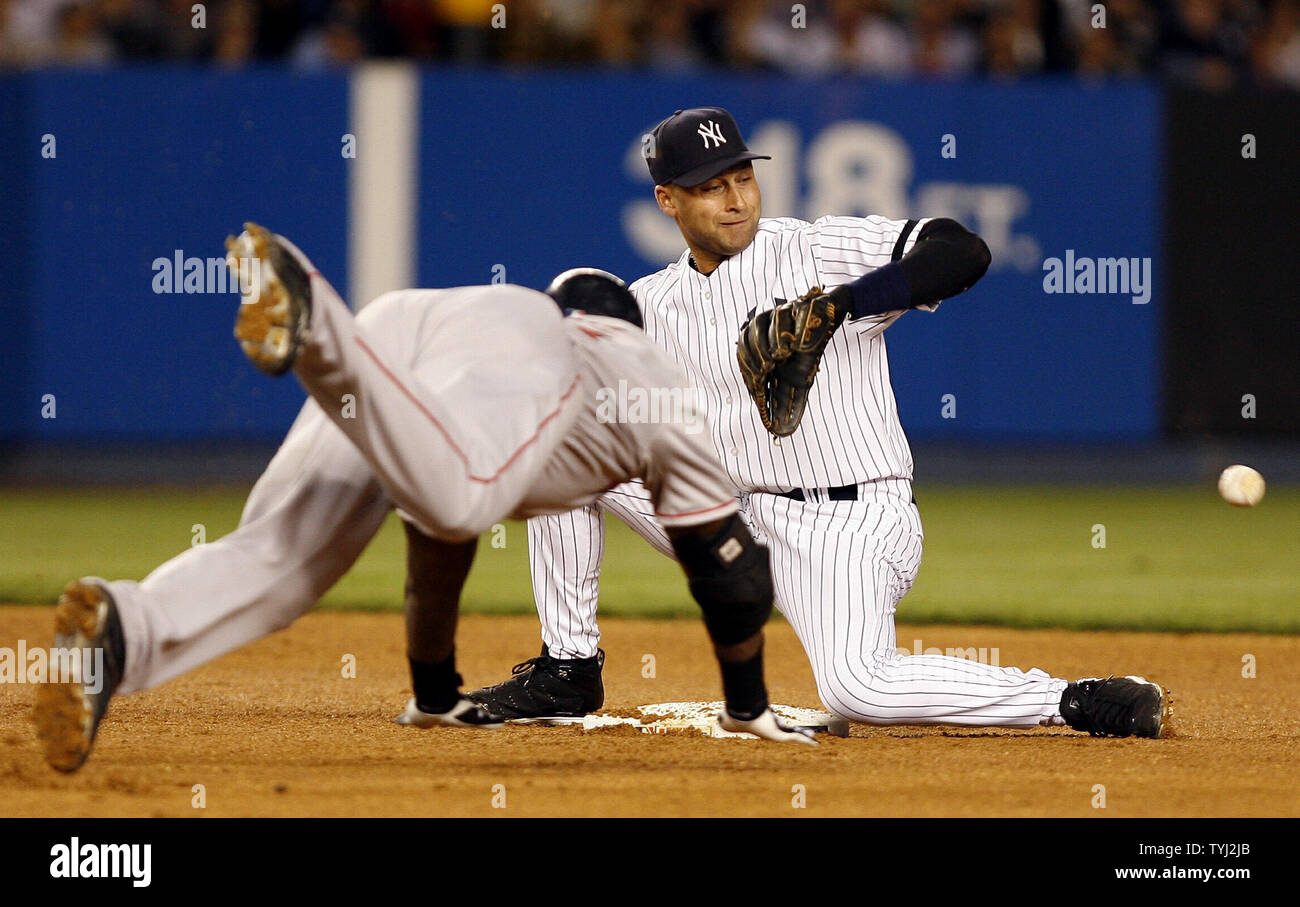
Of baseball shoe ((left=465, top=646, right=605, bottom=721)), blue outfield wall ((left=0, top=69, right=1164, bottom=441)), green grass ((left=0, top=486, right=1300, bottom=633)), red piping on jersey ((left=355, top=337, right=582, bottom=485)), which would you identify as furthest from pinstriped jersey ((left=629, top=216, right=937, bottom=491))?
blue outfield wall ((left=0, top=69, right=1164, bottom=441))

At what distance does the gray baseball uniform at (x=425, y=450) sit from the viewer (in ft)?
9.64

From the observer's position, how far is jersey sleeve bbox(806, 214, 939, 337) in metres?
4.23

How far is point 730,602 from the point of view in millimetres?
3582

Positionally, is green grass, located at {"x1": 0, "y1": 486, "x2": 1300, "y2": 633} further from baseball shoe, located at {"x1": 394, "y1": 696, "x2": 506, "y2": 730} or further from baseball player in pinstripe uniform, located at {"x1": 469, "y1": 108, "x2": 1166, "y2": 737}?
baseball shoe, located at {"x1": 394, "y1": 696, "x2": 506, "y2": 730}

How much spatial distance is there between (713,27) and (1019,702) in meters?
7.90

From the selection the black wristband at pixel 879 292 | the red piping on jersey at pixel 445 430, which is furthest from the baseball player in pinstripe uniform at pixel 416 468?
the black wristband at pixel 879 292

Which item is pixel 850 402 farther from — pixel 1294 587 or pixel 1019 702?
pixel 1294 587

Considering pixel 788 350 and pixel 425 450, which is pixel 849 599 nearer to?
pixel 788 350

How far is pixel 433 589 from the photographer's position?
3.68m

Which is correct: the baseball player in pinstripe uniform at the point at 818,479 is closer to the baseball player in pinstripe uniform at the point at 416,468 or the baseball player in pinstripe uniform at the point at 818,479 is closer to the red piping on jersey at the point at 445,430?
the baseball player in pinstripe uniform at the point at 416,468

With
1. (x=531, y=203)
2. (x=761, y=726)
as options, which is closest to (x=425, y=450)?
(x=761, y=726)

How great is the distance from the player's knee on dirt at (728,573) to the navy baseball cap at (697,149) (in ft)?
3.54

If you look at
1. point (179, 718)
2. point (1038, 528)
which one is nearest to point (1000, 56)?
point (1038, 528)

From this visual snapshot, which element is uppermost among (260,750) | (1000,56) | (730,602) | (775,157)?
(1000,56)
